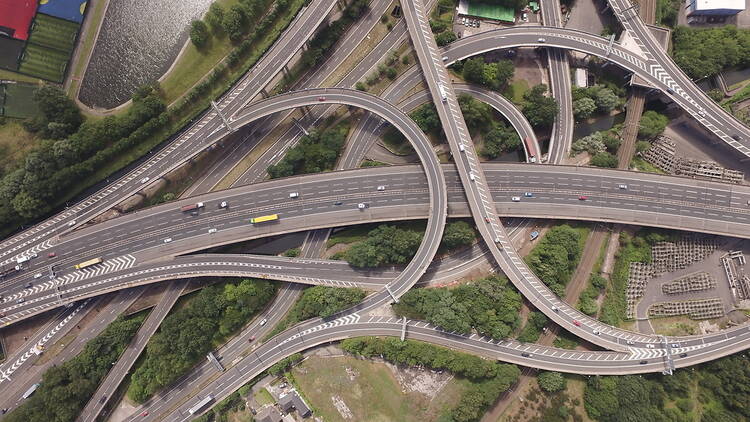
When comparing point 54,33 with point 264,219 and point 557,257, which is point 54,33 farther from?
point 557,257

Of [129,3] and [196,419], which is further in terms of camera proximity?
[129,3]

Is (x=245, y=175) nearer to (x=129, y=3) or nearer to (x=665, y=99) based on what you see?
(x=129, y=3)

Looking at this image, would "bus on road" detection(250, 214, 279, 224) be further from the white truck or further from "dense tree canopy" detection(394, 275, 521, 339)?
the white truck

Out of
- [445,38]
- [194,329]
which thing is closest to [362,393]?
[194,329]

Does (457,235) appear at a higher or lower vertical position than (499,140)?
lower

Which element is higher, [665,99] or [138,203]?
[138,203]

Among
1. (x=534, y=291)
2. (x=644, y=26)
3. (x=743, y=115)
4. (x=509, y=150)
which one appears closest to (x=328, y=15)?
(x=509, y=150)
